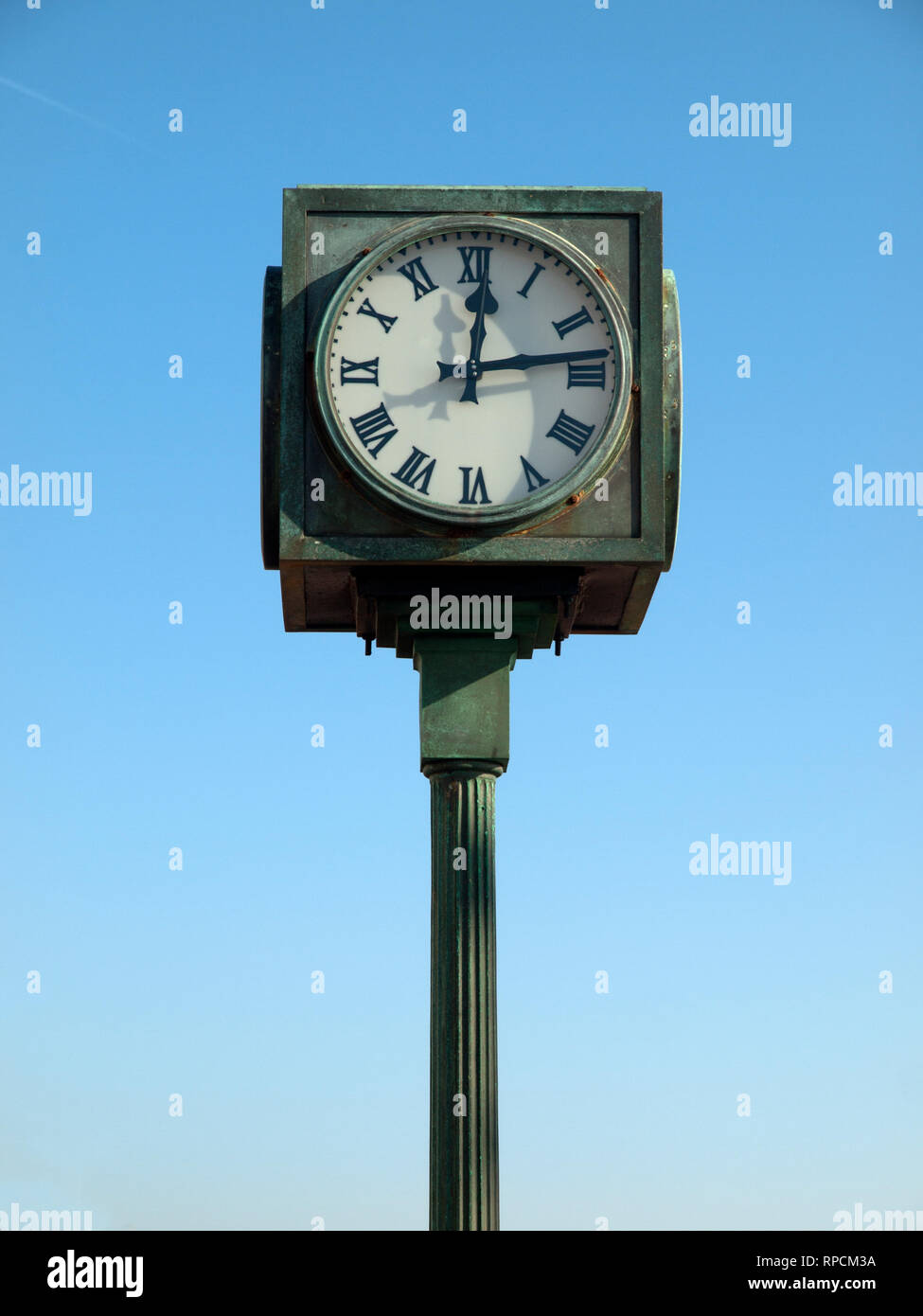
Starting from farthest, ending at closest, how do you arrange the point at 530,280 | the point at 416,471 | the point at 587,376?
the point at 530,280
the point at 587,376
the point at 416,471

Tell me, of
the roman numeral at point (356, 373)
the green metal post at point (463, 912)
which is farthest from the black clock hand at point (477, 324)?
the green metal post at point (463, 912)

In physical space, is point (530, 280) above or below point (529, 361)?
above

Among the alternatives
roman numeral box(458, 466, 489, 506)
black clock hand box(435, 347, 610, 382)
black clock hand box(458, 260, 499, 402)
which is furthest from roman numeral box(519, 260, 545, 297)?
roman numeral box(458, 466, 489, 506)

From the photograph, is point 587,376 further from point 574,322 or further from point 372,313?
point 372,313

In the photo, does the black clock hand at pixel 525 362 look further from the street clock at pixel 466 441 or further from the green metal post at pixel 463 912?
the green metal post at pixel 463 912

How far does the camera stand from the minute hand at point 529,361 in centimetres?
1341

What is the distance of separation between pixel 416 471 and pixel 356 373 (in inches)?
28.0

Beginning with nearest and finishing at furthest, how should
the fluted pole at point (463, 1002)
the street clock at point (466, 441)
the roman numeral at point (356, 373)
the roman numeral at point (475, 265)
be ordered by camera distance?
the fluted pole at point (463, 1002), the street clock at point (466, 441), the roman numeral at point (356, 373), the roman numeral at point (475, 265)

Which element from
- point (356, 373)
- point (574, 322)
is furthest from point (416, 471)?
point (574, 322)

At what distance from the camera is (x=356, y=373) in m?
13.3

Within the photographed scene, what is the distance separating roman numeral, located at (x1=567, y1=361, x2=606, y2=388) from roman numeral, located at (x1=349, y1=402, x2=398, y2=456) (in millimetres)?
1137

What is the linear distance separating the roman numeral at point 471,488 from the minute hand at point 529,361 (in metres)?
0.63

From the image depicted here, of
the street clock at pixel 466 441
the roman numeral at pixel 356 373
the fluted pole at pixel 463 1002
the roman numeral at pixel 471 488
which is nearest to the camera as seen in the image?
the fluted pole at pixel 463 1002
